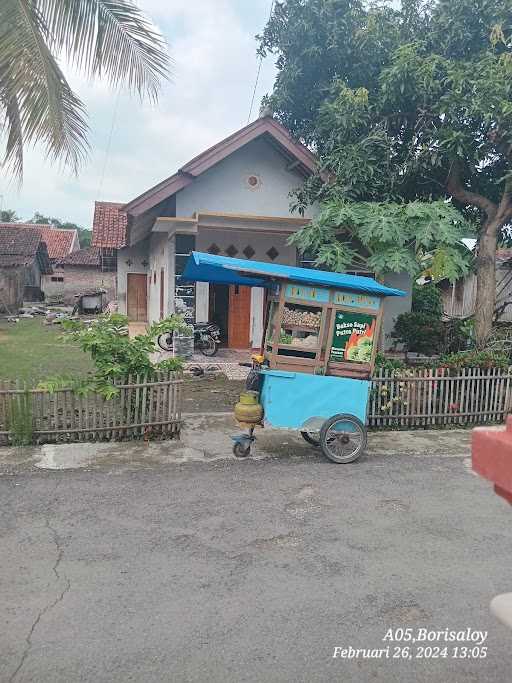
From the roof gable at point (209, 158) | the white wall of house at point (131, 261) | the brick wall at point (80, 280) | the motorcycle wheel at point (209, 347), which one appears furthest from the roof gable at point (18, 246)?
the roof gable at point (209, 158)

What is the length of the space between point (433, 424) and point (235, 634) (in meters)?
6.02

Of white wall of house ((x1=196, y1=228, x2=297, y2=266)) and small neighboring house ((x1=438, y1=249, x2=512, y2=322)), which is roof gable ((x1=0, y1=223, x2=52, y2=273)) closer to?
→ white wall of house ((x1=196, y1=228, x2=297, y2=266))

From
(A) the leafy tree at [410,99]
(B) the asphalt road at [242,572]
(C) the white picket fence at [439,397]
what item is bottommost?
(B) the asphalt road at [242,572]

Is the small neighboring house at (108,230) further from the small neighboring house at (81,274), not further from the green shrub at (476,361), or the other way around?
the green shrub at (476,361)

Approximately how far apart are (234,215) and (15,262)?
72.9 ft

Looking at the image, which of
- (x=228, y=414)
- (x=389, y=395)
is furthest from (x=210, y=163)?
(x=389, y=395)

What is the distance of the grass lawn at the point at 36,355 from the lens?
12801 mm

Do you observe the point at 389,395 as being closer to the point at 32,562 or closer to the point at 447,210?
the point at 447,210

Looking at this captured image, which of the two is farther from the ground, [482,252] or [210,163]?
[210,163]

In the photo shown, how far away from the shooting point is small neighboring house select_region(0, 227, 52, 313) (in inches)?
1177

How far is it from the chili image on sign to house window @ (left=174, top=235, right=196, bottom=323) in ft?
24.5

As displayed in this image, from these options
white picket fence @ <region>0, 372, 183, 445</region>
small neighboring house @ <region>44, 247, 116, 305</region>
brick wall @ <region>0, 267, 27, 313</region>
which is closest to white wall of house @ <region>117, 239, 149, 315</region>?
brick wall @ <region>0, 267, 27, 313</region>

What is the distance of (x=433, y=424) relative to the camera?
8617 mm

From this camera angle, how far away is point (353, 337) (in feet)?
22.5
